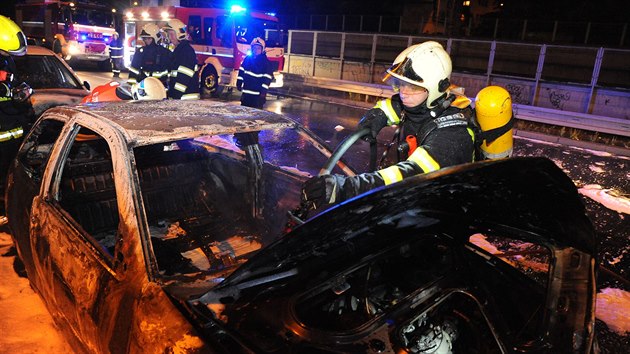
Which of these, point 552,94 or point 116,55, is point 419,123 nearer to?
point 552,94

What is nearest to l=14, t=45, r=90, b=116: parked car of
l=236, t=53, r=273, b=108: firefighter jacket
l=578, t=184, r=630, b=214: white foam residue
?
l=236, t=53, r=273, b=108: firefighter jacket

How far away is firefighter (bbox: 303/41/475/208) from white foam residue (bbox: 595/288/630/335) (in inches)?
69.8

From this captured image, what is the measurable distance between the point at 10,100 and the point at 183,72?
278 centimetres

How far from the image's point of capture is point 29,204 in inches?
108

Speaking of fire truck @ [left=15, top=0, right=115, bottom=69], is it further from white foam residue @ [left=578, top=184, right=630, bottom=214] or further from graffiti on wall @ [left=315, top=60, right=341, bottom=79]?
white foam residue @ [left=578, top=184, right=630, bottom=214]

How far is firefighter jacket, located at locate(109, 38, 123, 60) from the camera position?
19.1m

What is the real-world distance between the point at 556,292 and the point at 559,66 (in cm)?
1328

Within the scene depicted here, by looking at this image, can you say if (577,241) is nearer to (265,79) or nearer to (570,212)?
(570,212)

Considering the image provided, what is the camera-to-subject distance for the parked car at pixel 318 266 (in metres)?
1.39

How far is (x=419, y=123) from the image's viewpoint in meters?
2.82

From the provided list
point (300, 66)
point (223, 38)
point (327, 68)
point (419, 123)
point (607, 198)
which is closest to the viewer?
point (419, 123)

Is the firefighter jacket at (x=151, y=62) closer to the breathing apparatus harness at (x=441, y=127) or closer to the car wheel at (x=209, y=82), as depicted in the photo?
the breathing apparatus harness at (x=441, y=127)

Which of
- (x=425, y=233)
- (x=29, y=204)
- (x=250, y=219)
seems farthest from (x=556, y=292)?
(x=29, y=204)

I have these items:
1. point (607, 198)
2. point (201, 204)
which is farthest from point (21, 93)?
point (607, 198)
